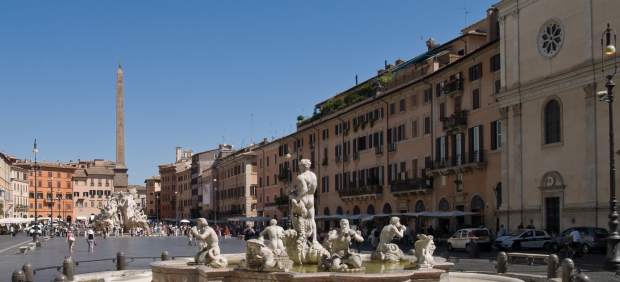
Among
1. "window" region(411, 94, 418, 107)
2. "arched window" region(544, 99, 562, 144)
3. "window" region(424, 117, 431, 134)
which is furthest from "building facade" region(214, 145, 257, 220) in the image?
"arched window" region(544, 99, 562, 144)

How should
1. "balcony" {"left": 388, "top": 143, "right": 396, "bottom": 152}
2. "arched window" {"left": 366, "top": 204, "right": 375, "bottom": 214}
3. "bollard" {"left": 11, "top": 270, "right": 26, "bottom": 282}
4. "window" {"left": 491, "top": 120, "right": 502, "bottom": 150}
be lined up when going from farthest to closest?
"arched window" {"left": 366, "top": 204, "right": 375, "bottom": 214} < "balcony" {"left": 388, "top": 143, "right": 396, "bottom": 152} < "window" {"left": 491, "top": 120, "right": 502, "bottom": 150} < "bollard" {"left": 11, "top": 270, "right": 26, "bottom": 282}

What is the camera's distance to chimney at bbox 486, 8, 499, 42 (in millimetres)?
43125

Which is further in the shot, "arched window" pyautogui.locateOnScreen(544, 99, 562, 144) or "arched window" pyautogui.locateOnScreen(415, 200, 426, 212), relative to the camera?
"arched window" pyautogui.locateOnScreen(415, 200, 426, 212)

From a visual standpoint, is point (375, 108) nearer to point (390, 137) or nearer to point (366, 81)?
point (390, 137)

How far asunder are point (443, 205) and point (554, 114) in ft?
36.7

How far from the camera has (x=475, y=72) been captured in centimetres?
4069

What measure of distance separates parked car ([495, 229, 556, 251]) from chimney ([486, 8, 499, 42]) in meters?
15.2

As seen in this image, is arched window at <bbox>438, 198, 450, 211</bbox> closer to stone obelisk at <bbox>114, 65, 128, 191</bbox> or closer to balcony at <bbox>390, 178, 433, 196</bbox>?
balcony at <bbox>390, 178, 433, 196</bbox>

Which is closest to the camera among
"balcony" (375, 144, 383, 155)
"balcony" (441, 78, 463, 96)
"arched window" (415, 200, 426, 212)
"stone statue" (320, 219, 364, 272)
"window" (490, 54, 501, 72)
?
"stone statue" (320, 219, 364, 272)

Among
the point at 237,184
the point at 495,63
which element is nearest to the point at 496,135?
the point at 495,63

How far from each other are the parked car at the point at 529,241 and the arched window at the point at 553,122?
5.22 metres

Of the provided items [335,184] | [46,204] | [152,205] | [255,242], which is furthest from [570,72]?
[152,205]

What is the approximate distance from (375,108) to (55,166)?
283 ft

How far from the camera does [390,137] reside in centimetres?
5088
